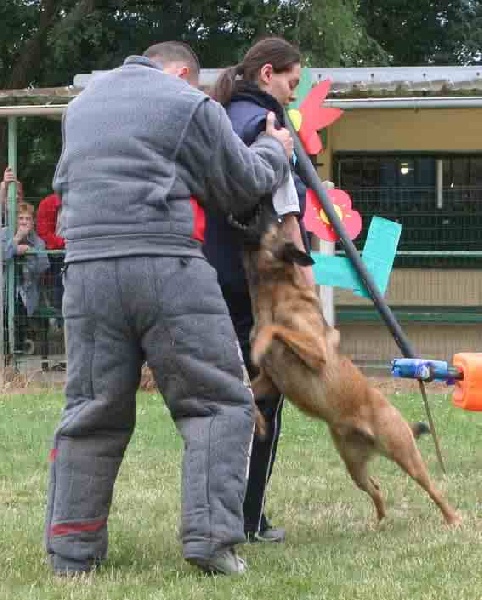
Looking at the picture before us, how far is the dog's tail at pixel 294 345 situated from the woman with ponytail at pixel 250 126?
182 mm

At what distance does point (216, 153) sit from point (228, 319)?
65cm

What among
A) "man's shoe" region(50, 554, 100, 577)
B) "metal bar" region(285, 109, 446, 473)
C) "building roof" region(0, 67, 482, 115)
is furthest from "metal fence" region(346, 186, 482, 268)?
"man's shoe" region(50, 554, 100, 577)

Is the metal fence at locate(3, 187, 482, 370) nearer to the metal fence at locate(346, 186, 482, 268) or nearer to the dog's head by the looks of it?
the metal fence at locate(346, 186, 482, 268)

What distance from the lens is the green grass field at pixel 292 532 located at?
432 centimetres

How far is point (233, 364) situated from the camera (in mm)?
4496

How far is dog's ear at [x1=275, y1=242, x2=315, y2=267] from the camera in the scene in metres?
5.06

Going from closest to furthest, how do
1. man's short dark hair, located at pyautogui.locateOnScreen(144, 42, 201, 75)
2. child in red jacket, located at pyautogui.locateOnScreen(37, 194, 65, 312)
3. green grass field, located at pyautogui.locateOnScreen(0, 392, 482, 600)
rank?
green grass field, located at pyautogui.locateOnScreen(0, 392, 482, 600)
man's short dark hair, located at pyautogui.locateOnScreen(144, 42, 201, 75)
child in red jacket, located at pyautogui.locateOnScreen(37, 194, 65, 312)

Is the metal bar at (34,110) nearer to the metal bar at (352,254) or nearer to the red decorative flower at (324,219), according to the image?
the red decorative flower at (324,219)

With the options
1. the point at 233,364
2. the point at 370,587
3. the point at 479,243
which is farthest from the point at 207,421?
the point at 479,243

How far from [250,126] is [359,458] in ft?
5.73

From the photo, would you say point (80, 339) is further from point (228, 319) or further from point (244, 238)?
point (244, 238)

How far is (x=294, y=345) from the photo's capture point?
5.08m

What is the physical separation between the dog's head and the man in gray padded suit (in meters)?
0.53

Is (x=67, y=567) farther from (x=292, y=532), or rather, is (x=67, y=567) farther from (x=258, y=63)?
(x=258, y=63)
